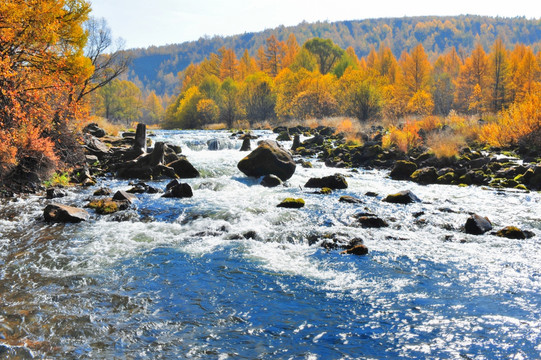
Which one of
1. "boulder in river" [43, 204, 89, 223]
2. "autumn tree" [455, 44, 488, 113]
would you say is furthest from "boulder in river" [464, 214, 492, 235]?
"autumn tree" [455, 44, 488, 113]

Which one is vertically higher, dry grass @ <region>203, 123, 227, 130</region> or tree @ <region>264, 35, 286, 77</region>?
tree @ <region>264, 35, 286, 77</region>

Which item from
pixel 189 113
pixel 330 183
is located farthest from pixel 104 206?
pixel 189 113

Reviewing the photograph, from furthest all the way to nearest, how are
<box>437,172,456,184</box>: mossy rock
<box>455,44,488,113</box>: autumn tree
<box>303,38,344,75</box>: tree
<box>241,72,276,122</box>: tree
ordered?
1. <box>303,38,344,75</box>: tree
2. <box>455,44,488,113</box>: autumn tree
3. <box>241,72,276,122</box>: tree
4. <box>437,172,456,184</box>: mossy rock

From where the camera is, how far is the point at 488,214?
11406 mm

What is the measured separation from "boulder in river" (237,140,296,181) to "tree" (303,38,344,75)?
61.7m

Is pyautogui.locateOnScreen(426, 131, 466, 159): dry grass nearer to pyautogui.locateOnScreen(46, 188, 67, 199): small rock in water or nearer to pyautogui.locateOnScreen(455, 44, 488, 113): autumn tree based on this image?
pyautogui.locateOnScreen(46, 188, 67, 199): small rock in water

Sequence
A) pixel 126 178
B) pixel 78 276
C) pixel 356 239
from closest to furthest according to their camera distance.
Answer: pixel 78 276 → pixel 356 239 → pixel 126 178

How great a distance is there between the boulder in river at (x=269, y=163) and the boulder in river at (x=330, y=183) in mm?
1765

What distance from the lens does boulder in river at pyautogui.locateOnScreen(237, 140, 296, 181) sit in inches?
701

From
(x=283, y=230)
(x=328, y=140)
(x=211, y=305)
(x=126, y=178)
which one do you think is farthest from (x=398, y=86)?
(x=211, y=305)

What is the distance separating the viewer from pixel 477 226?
32.1ft

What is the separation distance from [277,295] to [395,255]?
3280 millimetres

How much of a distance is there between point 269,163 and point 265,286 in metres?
11.5

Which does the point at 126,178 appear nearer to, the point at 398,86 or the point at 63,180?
the point at 63,180
